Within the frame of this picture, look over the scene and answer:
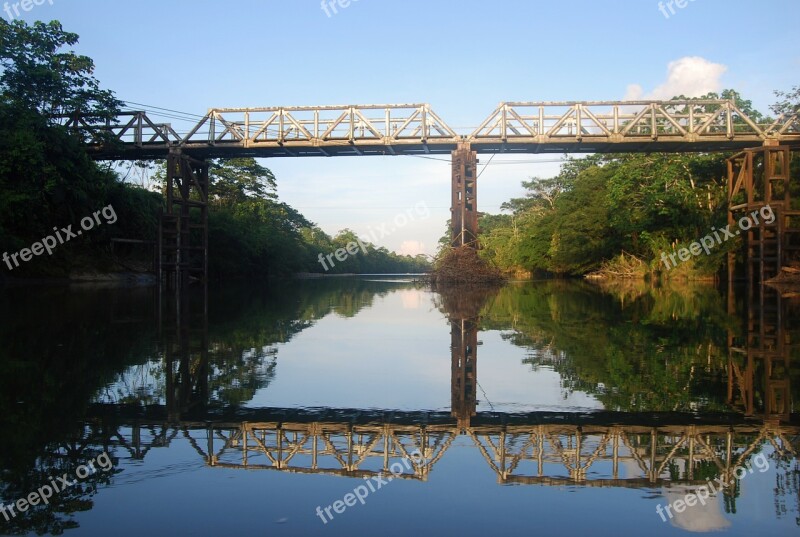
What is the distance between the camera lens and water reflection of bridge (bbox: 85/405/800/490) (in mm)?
3863

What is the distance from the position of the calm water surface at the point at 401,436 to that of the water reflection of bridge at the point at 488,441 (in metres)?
0.02

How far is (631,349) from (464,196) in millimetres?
17723

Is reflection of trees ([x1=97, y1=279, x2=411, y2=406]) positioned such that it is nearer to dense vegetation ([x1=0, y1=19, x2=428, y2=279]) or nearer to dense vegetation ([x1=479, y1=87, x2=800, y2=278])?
dense vegetation ([x1=0, y1=19, x2=428, y2=279])

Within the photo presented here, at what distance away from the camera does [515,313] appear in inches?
586

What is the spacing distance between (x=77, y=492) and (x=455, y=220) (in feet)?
76.8

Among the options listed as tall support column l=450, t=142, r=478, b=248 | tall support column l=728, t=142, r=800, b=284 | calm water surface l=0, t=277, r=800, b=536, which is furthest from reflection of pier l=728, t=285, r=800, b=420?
tall support column l=450, t=142, r=478, b=248

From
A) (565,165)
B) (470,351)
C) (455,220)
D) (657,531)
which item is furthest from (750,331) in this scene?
(565,165)

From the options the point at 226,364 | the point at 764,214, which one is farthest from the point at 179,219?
the point at 764,214

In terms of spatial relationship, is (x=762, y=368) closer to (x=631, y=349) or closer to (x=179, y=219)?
(x=631, y=349)

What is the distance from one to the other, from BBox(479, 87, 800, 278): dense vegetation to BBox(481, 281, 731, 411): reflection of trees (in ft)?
57.3

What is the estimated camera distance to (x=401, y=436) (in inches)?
178

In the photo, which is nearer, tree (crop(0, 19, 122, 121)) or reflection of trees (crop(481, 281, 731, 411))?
reflection of trees (crop(481, 281, 731, 411))

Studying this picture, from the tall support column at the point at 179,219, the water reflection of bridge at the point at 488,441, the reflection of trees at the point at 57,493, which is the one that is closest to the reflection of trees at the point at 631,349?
the water reflection of bridge at the point at 488,441

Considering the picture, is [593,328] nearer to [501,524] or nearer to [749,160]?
[501,524]
